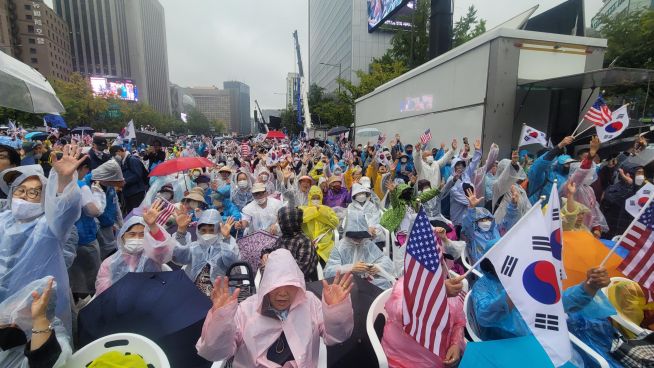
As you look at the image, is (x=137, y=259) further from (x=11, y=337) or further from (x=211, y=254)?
(x=11, y=337)

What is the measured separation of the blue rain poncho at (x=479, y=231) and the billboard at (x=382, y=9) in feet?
56.4

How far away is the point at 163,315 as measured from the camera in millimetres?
2283

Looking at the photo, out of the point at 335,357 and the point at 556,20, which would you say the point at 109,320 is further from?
the point at 556,20

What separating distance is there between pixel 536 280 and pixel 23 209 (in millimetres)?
3558

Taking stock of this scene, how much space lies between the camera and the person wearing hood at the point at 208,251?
3.49 meters

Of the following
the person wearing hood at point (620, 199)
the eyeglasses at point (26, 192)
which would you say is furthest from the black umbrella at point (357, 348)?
the person wearing hood at point (620, 199)

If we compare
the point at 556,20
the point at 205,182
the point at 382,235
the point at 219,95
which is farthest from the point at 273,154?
the point at 219,95

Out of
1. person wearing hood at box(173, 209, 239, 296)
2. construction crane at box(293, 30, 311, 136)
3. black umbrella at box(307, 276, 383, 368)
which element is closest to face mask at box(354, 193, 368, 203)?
person wearing hood at box(173, 209, 239, 296)

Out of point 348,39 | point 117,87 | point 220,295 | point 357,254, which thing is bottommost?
point 357,254

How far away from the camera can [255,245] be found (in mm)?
4133

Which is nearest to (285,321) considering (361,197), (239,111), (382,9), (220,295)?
(220,295)

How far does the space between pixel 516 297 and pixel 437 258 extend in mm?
510

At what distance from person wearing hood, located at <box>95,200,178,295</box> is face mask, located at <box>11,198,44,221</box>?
66cm

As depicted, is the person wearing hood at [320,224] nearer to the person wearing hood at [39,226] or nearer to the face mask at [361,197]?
the face mask at [361,197]
